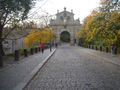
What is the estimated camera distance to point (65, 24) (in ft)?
458

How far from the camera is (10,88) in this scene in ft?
35.3

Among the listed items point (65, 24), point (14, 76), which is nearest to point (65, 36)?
point (65, 24)

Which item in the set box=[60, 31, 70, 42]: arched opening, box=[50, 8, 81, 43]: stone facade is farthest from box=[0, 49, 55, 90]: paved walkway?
box=[60, 31, 70, 42]: arched opening

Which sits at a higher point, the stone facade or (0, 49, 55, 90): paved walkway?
the stone facade

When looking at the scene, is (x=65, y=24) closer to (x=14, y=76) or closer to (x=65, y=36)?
(x=65, y=36)

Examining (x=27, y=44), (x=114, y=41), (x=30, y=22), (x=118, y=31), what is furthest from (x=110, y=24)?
(x=27, y=44)

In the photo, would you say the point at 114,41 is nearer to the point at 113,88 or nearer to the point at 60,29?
the point at 113,88

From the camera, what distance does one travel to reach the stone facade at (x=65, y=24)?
137m

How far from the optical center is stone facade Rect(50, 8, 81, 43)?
5399 inches

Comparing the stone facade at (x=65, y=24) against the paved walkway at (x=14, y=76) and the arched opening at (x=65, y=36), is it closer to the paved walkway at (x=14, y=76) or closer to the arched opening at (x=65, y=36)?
the arched opening at (x=65, y=36)

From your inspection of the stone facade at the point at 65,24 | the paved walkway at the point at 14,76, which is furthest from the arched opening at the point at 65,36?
the paved walkway at the point at 14,76

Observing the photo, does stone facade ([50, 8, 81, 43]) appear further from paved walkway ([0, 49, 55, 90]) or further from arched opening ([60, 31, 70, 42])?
paved walkway ([0, 49, 55, 90])

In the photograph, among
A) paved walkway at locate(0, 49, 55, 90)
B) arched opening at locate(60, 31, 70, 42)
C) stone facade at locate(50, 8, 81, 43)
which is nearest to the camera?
paved walkway at locate(0, 49, 55, 90)

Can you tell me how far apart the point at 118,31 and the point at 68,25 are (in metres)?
103
